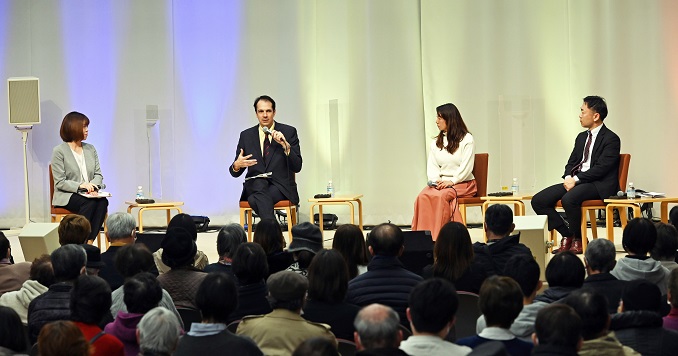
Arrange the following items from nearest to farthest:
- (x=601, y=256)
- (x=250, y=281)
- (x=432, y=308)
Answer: (x=432, y=308)
(x=250, y=281)
(x=601, y=256)

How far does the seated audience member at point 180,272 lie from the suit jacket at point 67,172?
356 centimetres

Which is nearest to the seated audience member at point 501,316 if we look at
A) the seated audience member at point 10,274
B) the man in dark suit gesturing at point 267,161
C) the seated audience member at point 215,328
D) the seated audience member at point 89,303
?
the seated audience member at point 215,328

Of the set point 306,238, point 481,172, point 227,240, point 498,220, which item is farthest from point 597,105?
point 227,240

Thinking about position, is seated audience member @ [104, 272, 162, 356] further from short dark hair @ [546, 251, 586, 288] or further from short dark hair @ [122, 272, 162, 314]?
short dark hair @ [546, 251, 586, 288]

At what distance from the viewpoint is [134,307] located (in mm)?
3447

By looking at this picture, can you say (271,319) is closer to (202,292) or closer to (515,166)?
(202,292)

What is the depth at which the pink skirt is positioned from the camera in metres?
7.47

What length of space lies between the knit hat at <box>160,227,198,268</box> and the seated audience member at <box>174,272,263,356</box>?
3.40 feet

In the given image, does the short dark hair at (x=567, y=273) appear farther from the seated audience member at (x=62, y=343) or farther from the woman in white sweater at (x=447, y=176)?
the woman in white sweater at (x=447, y=176)

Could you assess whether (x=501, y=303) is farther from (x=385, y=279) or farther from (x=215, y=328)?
(x=385, y=279)

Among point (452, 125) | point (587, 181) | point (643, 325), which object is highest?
point (452, 125)

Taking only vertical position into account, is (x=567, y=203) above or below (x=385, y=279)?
above

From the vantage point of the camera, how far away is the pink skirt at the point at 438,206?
7.47 metres

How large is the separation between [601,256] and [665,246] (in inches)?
26.5
